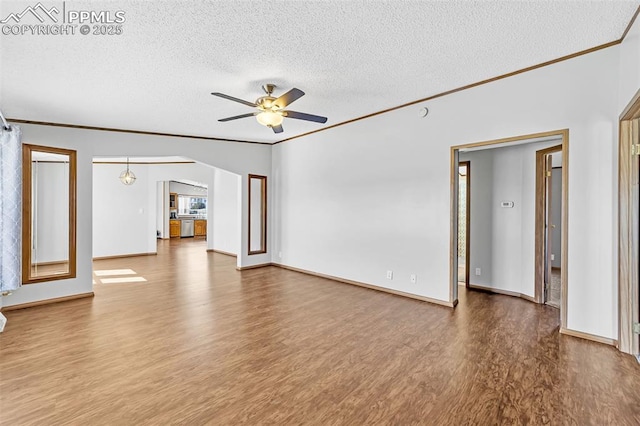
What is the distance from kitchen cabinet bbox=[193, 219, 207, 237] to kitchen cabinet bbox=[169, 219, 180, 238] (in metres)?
0.87

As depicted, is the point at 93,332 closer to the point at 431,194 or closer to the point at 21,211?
the point at 21,211

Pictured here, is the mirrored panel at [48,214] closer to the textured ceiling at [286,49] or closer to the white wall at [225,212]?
the textured ceiling at [286,49]

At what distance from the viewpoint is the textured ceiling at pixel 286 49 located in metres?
2.33

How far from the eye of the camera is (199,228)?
1484 centimetres

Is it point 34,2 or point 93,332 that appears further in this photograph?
point 93,332

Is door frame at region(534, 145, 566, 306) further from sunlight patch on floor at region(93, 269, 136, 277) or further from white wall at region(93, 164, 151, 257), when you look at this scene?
white wall at region(93, 164, 151, 257)

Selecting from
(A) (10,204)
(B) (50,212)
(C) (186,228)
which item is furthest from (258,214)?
(C) (186,228)

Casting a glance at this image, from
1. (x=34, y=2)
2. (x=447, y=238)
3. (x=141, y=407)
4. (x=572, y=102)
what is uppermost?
(x=34, y=2)

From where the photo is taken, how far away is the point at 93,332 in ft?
11.2

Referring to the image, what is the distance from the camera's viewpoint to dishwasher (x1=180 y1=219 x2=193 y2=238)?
46.9ft

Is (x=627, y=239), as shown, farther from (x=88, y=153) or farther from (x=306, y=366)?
(x=88, y=153)

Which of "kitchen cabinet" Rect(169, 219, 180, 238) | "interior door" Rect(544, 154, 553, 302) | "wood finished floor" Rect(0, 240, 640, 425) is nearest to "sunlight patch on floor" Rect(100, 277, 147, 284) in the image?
"wood finished floor" Rect(0, 240, 640, 425)

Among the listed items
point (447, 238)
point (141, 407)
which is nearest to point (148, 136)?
point (141, 407)

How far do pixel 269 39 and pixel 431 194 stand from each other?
2.85 m
